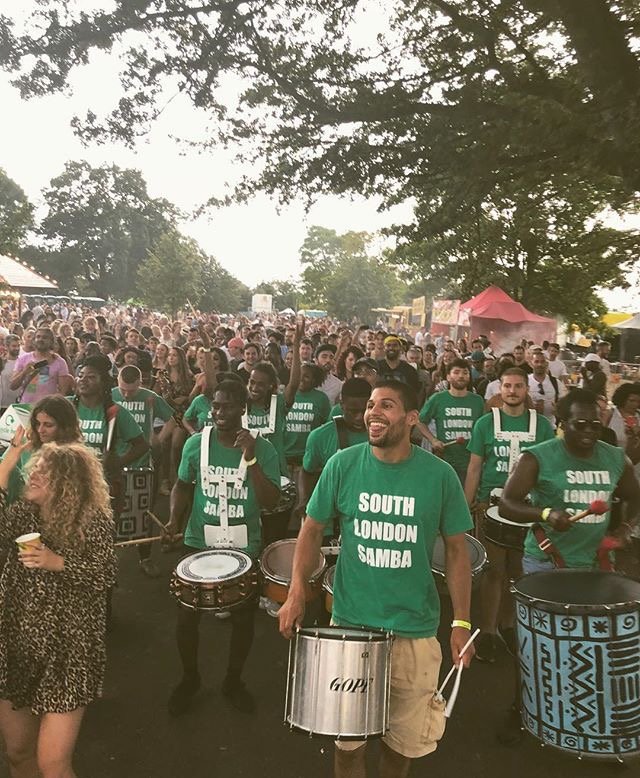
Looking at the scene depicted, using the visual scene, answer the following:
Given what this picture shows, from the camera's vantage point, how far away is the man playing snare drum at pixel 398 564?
3.09 m

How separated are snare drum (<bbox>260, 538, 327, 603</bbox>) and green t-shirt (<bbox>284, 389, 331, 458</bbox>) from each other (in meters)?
2.91

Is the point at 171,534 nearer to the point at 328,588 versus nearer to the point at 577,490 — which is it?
the point at 328,588

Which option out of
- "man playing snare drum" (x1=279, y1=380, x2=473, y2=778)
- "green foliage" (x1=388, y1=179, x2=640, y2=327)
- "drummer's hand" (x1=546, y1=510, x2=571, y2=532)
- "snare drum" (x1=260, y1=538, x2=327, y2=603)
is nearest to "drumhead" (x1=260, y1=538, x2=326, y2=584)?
"snare drum" (x1=260, y1=538, x2=327, y2=603)

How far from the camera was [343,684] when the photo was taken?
2830 millimetres

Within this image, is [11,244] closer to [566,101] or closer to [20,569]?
[566,101]

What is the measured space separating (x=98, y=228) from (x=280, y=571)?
84996 millimetres

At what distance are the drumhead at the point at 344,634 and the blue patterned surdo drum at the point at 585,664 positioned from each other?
94 cm

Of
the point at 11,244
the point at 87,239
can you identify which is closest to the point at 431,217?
the point at 11,244

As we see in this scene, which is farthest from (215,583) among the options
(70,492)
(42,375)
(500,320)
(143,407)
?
(500,320)

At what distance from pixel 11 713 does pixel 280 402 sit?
4169 millimetres

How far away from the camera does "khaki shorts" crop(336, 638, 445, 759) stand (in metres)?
3.08

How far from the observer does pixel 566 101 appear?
9.77 m

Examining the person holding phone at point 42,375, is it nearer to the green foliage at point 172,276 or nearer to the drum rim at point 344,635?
the drum rim at point 344,635

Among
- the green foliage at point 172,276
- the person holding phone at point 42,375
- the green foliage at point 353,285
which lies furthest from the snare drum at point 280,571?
the green foliage at point 353,285
